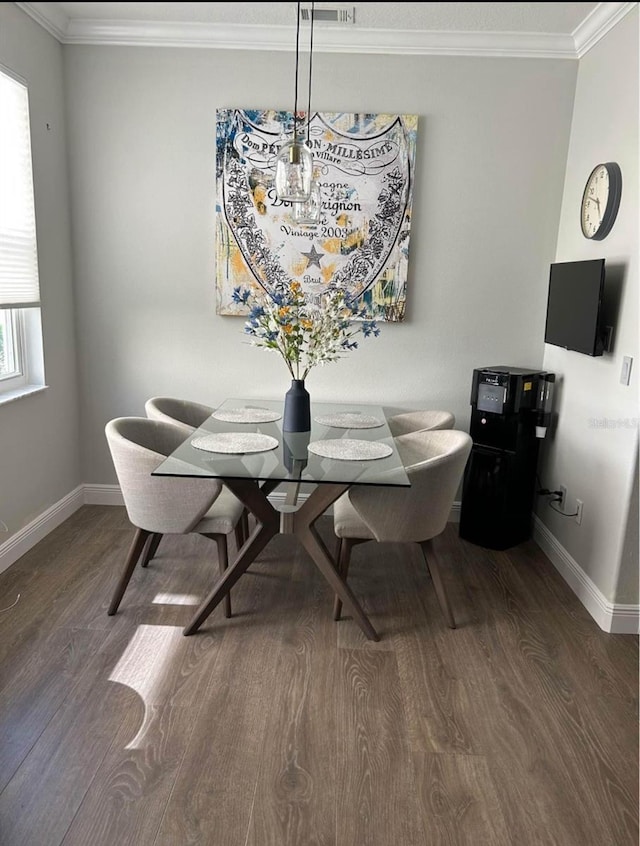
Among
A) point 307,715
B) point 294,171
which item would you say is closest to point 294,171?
point 294,171

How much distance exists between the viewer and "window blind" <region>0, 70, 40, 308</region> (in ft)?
9.89

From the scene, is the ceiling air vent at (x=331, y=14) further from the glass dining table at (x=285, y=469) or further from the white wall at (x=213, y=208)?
the glass dining table at (x=285, y=469)

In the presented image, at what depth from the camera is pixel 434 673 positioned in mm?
2367

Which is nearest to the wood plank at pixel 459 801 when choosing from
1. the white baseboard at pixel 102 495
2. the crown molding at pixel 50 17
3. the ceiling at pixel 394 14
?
the white baseboard at pixel 102 495

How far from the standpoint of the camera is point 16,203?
124 inches

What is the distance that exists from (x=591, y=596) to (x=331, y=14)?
125 inches

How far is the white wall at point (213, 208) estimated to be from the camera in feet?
Answer: 11.4

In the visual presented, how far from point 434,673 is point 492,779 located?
0.52 m

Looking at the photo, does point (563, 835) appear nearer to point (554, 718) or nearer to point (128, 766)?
point (554, 718)

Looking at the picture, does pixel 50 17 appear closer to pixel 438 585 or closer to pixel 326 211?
pixel 326 211

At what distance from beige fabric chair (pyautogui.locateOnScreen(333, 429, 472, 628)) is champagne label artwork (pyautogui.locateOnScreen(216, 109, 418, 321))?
136 cm

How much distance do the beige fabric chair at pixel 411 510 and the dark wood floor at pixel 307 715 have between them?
12.7 inches

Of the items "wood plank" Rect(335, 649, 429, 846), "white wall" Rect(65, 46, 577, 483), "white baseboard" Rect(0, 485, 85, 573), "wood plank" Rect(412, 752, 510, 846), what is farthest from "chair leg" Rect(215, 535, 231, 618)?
"white wall" Rect(65, 46, 577, 483)

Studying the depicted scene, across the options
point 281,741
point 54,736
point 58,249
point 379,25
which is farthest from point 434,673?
point 379,25
